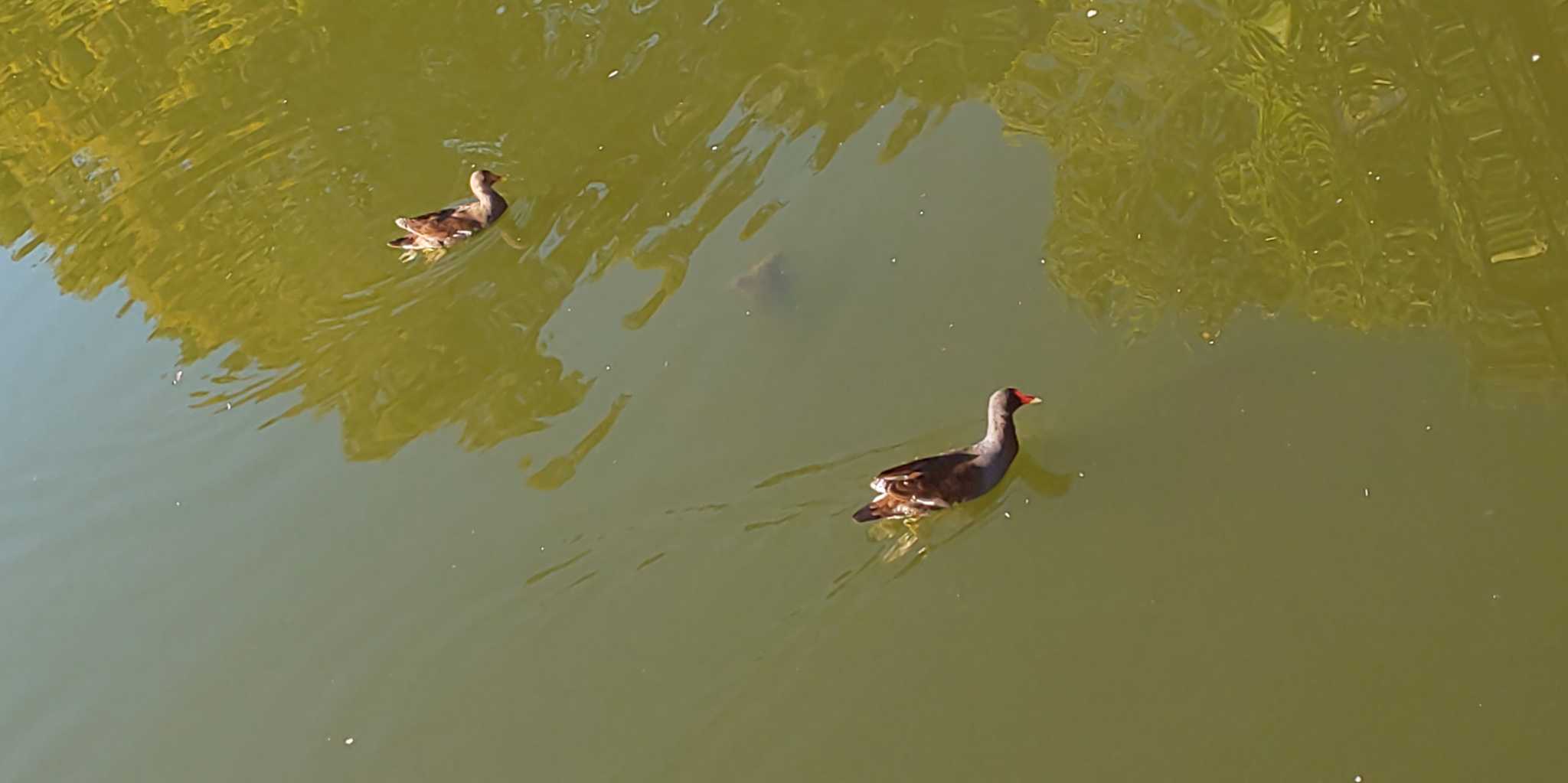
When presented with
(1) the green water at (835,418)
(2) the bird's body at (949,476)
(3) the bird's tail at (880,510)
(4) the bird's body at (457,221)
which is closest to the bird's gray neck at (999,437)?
(2) the bird's body at (949,476)

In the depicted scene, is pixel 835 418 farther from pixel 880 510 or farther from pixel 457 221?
pixel 457 221

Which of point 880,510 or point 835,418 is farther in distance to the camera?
point 835,418

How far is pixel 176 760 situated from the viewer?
5062 millimetres

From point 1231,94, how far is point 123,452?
573 cm

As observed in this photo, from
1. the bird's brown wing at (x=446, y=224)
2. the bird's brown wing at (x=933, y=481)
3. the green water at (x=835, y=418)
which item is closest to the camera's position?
the green water at (x=835, y=418)

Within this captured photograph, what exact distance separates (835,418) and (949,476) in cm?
73

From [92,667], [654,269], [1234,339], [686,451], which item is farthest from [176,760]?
[1234,339]

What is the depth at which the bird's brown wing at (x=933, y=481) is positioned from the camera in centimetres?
463

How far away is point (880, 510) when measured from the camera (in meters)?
4.67

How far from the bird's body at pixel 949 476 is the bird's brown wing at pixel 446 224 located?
118 inches

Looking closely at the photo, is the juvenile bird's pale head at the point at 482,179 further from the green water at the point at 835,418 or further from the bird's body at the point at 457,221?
the green water at the point at 835,418

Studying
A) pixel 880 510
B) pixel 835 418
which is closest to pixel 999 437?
pixel 880 510

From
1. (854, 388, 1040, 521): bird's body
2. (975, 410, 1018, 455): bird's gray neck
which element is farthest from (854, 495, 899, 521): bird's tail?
(975, 410, 1018, 455): bird's gray neck

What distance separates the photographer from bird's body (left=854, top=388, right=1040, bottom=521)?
4.64m
